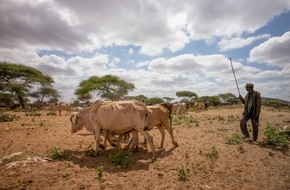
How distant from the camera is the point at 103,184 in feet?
20.1

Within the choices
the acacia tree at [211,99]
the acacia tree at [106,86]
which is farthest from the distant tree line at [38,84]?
the acacia tree at [211,99]

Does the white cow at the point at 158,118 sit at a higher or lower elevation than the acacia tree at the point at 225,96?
lower

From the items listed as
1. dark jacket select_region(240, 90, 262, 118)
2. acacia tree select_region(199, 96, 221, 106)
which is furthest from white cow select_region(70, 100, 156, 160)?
acacia tree select_region(199, 96, 221, 106)

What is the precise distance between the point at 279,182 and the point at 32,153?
8073mm

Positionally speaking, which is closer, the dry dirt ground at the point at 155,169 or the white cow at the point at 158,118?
the dry dirt ground at the point at 155,169

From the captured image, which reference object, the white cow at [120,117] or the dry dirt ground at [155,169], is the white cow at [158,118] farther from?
the white cow at [120,117]

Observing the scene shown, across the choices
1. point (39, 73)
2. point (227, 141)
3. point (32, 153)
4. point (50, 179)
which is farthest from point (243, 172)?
point (39, 73)

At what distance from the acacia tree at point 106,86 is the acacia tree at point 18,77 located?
7.22 meters

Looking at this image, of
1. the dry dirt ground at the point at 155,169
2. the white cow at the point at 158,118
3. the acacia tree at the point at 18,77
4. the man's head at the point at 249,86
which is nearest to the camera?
the dry dirt ground at the point at 155,169

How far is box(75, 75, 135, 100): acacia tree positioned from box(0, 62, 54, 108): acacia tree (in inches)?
284

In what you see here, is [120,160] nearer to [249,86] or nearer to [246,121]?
[246,121]

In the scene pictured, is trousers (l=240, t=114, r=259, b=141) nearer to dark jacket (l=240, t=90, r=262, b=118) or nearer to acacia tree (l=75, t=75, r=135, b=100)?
dark jacket (l=240, t=90, r=262, b=118)

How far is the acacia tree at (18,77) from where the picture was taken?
39750mm

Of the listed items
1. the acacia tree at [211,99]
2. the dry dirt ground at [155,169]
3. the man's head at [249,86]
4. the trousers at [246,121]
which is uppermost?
the acacia tree at [211,99]
